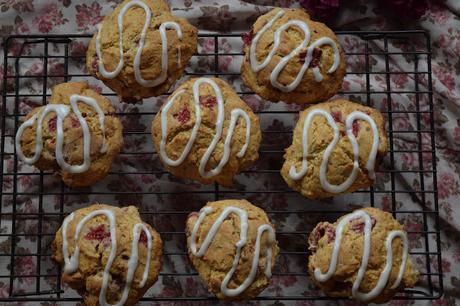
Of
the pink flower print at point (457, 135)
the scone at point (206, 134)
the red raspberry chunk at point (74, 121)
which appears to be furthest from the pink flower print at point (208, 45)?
the pink flower print at point (457, 135)

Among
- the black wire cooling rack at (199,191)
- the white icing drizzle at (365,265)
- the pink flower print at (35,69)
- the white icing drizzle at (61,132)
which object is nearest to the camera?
the white icing drizzle at (365,265)

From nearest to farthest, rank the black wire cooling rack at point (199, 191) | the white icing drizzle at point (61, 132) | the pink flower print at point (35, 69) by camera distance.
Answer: the white icing drizzle at point (61, 132) < the black wire cooling rack at point (199, 191) < the pink flower print at point (35, 69)

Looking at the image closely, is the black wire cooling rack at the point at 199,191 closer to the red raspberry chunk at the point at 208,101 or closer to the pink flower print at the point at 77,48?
the pink flower print at the point at 77,48

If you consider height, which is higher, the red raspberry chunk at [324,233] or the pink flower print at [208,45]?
the pink flower print at [208,45]

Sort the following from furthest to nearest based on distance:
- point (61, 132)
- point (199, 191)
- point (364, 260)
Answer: point (199, 191) < point (61, 132) < point (364, 260)

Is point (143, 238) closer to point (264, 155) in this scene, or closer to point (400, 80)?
point (264, 155)

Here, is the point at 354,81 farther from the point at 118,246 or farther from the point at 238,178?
the point at 118,246

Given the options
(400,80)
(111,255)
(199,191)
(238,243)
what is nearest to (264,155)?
(199,191)
